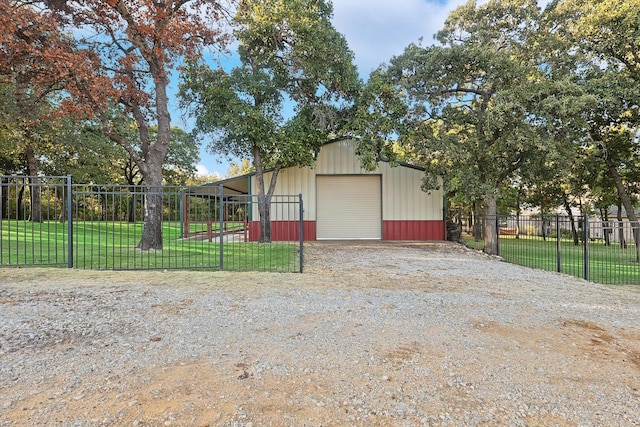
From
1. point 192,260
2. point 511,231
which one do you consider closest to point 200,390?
point 192,260

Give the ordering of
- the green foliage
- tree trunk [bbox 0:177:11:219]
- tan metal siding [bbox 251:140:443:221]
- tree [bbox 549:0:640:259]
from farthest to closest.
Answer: tan metal siding [bbox 251:140:443:221] < the green foliage < tree [bbox 549:0:640:259] < tree trunk [bbox 0:177:11:219]

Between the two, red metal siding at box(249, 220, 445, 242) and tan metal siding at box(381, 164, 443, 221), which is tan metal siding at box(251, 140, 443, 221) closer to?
tan metal siding at box(381, 164, 443, 221)

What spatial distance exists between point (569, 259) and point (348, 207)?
26.4ft

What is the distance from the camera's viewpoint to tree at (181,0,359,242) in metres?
11.6

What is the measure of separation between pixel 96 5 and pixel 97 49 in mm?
1446

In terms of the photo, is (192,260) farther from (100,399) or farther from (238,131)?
(100,399)

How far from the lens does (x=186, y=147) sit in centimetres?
2941

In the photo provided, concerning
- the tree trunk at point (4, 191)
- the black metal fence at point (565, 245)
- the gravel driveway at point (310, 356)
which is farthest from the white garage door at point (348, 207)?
the tree trunk at point (4, 191)

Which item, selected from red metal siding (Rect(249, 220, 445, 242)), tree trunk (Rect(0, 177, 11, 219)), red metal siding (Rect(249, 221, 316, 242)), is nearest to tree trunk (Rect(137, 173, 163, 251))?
tree trunk (Rect(0, 177, 11, 219))

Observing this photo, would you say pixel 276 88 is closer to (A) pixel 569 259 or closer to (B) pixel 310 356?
(A) pixel 569 259

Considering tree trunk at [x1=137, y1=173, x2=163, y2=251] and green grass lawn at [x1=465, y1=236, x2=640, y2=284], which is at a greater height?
tree trunk at [x1=137, y1=173, x2=163, y2=251]

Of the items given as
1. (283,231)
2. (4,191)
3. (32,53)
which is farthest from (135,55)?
(4,191)

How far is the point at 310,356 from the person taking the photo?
290cm

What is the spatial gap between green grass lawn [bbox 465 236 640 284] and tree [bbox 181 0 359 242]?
758cm
